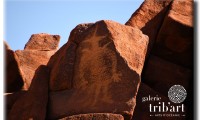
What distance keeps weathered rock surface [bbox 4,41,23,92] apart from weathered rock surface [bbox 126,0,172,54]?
5.98 ft

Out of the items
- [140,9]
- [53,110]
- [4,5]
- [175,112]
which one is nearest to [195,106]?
[175,112]

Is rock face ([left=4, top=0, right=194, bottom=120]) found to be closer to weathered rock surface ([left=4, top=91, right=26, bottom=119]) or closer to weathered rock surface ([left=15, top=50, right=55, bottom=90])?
weathered rock surface ([left=4, top=91, right=26, bottom=119])

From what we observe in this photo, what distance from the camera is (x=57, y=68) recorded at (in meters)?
4.50

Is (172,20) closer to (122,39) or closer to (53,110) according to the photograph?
(122,39)

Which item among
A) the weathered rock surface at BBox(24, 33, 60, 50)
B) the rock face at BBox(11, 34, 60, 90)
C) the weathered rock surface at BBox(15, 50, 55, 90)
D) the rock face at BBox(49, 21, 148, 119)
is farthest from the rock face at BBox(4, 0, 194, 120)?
the weathered rock surface at BBox(24, 33, 60, 50)

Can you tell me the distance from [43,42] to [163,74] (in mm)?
2508

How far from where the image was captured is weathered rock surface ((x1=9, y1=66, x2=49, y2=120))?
4289mm

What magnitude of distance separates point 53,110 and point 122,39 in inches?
46.3

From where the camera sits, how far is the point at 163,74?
17.5 feet

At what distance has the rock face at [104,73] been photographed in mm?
4031

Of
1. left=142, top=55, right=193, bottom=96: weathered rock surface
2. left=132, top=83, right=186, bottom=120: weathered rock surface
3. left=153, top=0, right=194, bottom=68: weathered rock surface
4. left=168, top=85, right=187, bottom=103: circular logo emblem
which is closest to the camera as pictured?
left=168, top=85, right=187, bottom=103: circular logo emblem
